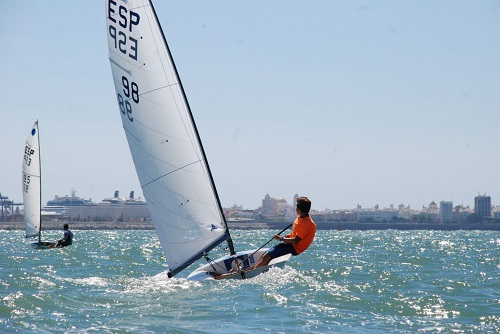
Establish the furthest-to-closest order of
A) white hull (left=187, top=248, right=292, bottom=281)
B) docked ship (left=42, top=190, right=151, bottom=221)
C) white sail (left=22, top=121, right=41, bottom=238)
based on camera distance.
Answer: docked ship (left=42, top=190, right=151, bottom=221) → white sail (left=22, top=121, right=41, bottom=238) → white hull (left=187, top=248, right=292, bottom=281)

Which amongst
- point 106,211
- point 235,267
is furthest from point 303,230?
point 106,211

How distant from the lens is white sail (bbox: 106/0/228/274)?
13000 millimetres

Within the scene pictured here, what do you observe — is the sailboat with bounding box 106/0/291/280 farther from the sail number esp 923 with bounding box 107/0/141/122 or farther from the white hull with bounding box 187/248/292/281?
the white hull with bounding box 187/248/292/281

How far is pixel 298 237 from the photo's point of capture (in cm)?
1339

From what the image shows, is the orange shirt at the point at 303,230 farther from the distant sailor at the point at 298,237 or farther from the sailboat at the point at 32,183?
the sailboat at the point at 32,183

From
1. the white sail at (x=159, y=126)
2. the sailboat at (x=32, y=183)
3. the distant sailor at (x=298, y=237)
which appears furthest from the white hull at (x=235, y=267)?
the sailboat at (x=32, y=183)

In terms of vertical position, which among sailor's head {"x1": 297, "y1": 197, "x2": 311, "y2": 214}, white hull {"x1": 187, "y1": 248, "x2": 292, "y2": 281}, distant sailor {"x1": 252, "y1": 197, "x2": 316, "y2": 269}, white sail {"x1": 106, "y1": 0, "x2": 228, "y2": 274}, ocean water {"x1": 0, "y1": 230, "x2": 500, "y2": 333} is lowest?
ocean water {"x1": 0, "y1": 230, "x2": 500, "y2": 333}

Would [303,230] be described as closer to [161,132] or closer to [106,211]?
[161,132]

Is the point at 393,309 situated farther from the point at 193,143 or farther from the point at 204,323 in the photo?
the point at 193,143

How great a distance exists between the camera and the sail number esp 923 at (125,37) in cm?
1298

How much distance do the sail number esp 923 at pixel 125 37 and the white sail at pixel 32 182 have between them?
17.9m

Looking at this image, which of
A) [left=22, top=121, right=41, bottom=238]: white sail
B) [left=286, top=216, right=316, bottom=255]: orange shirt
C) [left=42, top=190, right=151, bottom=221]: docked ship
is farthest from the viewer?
[left=42, top=190, right=151, bottom=221]: docked ship

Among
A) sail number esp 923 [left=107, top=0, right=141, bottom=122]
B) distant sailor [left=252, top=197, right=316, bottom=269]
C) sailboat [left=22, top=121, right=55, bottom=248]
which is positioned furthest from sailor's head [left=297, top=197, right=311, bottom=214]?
sailboat [left=22, top=121, right=55, bottom=248]

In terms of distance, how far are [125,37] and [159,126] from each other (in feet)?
4.87
